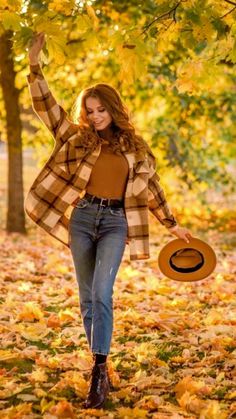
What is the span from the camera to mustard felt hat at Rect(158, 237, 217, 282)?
15.1ft

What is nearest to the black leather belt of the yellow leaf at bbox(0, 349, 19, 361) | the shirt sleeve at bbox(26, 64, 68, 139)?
the shirt sleeve at bbox(26, 64, 68, 139)

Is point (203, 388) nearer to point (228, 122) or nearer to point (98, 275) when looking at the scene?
point (98, 275)

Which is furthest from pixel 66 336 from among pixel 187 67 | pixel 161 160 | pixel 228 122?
pixel 228 122

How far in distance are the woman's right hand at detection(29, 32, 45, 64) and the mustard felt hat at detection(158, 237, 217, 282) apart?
1.53m

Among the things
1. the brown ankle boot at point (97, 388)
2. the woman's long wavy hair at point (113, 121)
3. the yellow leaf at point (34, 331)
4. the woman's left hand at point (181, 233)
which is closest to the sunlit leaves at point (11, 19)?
the woman's long wavy hair at point (113, 121)

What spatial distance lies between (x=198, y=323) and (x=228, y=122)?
9.78m

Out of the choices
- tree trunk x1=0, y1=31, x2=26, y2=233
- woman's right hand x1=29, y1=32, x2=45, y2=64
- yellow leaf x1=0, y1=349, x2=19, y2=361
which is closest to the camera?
woman's right hand x1=29, y1=32, x2=45, y2=64

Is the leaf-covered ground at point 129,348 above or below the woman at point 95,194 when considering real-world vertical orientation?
below

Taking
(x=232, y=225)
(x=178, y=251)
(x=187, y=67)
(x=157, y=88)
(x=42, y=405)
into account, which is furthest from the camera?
(x=232, y=225)

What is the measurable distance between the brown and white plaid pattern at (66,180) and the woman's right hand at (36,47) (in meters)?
0.05

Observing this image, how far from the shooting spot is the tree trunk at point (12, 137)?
39.4ft

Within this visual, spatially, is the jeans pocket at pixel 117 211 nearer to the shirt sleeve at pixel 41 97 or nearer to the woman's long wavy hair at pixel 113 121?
the woman's long wavy hair at pixel 113 121

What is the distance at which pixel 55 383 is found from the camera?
4.36 meters

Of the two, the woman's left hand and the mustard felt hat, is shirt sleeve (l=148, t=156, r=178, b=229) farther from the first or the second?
the mustard felt hat
